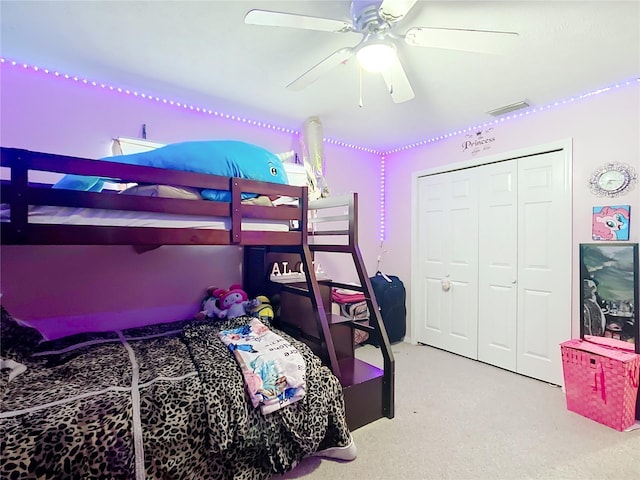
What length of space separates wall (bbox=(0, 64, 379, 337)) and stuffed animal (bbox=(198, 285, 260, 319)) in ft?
0.80

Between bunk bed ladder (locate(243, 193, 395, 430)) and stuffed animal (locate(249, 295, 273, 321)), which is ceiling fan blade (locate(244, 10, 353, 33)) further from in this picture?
stuffed animal (locate(249, 295, 273, 321))

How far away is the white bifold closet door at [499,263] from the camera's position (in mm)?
2652

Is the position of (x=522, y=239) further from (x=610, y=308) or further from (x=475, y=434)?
(x=475, y=434)

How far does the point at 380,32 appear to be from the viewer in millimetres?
1545

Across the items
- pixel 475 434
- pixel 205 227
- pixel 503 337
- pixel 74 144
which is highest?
pixel 74 144

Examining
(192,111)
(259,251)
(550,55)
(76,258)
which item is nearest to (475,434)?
(259,251)

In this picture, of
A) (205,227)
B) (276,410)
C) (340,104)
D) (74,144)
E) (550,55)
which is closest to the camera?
(276,410)

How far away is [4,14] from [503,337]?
4.08 m

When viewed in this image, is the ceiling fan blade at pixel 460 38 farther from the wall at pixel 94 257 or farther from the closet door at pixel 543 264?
the wall at pixel 94 257

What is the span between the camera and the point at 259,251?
8.89 ft

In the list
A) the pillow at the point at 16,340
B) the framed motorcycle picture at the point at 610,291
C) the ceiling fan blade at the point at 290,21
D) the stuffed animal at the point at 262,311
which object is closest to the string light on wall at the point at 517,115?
the framed motorcycle picture at the point at 610,291

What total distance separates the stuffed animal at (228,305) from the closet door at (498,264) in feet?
7.25

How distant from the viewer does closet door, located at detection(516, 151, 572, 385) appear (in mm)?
2600

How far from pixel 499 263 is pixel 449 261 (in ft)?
1.68
